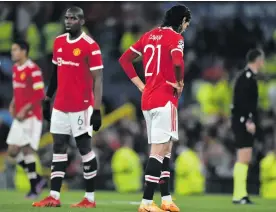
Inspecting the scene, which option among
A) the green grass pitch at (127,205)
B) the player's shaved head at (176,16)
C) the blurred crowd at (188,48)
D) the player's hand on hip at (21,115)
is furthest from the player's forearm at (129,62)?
the blurred crowd at (188,48)

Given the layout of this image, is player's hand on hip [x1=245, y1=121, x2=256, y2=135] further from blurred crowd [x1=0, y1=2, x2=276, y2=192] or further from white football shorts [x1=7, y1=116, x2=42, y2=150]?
blurred crowd [x1=0, y1=2, x2=276, y2=192]

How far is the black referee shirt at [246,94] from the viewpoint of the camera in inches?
511

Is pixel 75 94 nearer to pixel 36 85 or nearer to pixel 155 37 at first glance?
pixel 155 37

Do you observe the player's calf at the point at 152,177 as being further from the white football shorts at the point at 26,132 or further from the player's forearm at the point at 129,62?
the white football shorts at the point at 26,132

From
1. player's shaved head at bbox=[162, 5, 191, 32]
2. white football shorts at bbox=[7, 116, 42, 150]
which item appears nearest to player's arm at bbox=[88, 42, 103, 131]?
player's shaved head at bbox=[162, 5, 191, 32]

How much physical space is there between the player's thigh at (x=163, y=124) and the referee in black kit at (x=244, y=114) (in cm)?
316

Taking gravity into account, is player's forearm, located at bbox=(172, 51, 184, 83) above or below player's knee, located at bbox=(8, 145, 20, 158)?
above

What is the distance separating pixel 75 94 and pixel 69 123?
33 centimetres

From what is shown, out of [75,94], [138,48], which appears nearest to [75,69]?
[75,94]

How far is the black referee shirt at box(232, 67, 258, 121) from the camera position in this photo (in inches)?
511

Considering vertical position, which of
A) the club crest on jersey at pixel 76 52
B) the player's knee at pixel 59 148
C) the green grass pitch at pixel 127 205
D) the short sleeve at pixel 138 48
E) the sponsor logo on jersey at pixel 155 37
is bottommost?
the green grass pitch at pixel 127 205

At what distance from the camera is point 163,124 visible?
9969 millimetres

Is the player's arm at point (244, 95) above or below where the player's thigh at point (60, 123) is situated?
above

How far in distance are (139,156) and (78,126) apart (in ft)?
27.0
